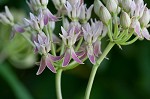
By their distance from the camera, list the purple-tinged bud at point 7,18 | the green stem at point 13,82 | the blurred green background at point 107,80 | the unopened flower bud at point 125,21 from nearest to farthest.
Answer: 1. the unopened flower bud at point 125,21
2. the purple-tinged bud at point 7,18
3. the green stem at point 13,82
4. the blurred green background at point 107,80

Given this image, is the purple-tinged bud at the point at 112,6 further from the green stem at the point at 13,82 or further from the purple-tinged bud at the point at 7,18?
the green stem at the point at 13,82

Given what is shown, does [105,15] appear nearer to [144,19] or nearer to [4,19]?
[144,19]

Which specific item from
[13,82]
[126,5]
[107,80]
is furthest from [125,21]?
[107,80]

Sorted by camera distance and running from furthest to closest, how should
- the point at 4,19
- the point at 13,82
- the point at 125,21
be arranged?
the point at 13,82 < the point at 4,19 < the point at 125,21

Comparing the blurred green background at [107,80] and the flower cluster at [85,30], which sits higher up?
the flower cluster at [85,30]

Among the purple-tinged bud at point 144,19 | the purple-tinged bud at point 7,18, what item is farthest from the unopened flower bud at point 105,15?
the purple-tinged bud at point 7,18

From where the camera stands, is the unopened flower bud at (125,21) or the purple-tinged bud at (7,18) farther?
the purple-tinged bud at (7,18)

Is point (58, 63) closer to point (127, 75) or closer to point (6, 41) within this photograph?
point (6, 41)
